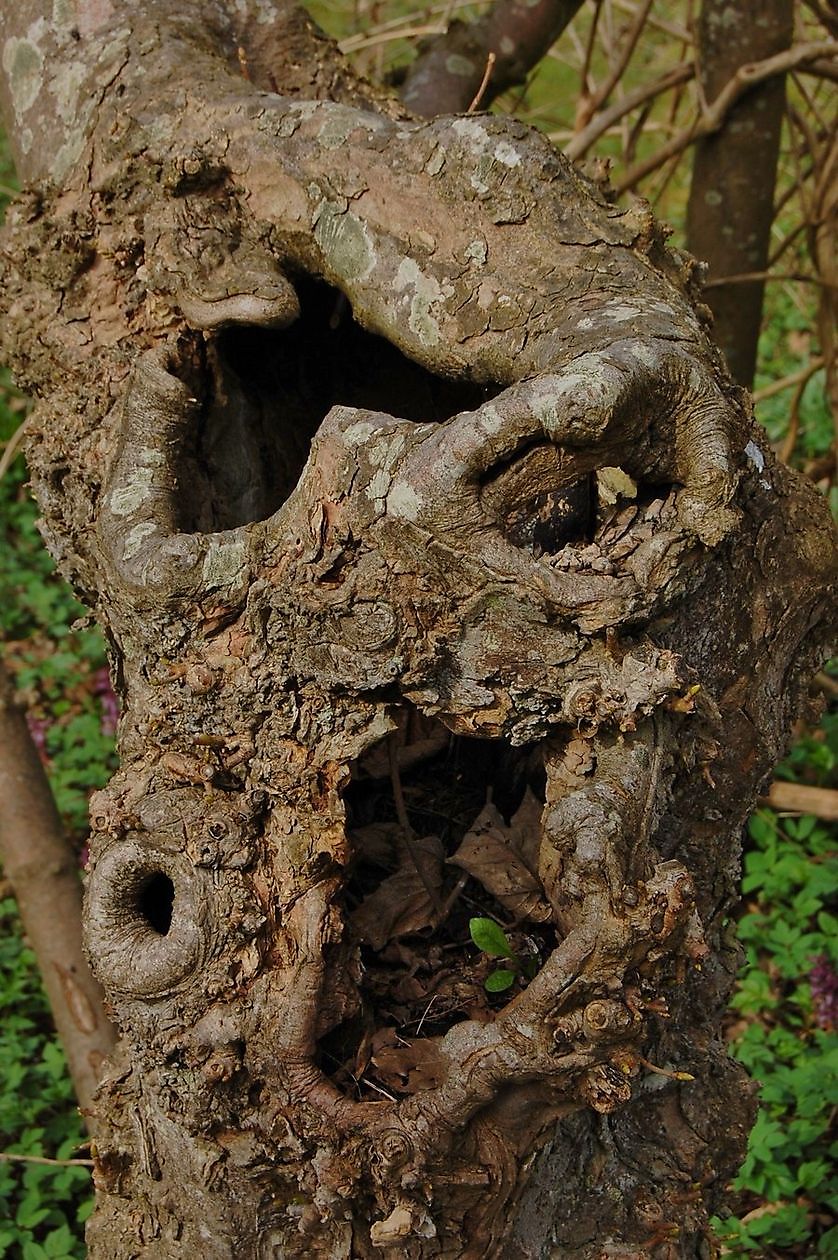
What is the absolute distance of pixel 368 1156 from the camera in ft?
4.92

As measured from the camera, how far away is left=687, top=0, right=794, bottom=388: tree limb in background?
3.32 m

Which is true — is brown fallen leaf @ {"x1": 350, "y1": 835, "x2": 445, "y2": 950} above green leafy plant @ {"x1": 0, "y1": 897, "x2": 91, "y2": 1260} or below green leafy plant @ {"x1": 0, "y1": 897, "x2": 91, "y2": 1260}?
above

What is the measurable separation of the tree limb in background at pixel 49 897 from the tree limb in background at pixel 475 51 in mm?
1870

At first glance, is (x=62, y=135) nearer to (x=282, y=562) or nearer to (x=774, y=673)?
(x=282, y=562)

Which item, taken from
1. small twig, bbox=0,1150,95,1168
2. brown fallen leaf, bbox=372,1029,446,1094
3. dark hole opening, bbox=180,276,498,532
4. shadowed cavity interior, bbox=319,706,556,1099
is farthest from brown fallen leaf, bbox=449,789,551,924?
small twig, bbox=0,1150,95,1168

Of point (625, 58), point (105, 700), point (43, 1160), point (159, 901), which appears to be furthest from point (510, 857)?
point (105, 700)

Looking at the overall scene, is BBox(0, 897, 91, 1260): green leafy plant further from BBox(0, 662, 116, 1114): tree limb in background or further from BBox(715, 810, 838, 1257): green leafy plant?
BBox(715, 810, 838, 1257): green leafy plant

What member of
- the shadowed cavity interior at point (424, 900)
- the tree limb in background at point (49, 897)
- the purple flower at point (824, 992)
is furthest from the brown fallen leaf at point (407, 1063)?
the purple flower at point (824, 992)

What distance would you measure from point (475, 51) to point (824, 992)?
8.72ft

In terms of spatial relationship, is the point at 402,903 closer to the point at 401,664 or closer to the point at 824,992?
the point at 401,664

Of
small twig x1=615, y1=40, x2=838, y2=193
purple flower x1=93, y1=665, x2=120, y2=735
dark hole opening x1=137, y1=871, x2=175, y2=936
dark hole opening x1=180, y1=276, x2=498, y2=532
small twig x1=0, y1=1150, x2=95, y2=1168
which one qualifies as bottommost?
small twig x1=0, y1=1150, x2=95, y2=1168

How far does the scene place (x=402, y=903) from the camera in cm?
175

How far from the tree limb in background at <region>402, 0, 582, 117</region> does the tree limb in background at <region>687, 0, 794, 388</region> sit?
1.58 ft

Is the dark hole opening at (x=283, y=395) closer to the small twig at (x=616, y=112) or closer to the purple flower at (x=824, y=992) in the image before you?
the small twig at (x=616, y=112)
